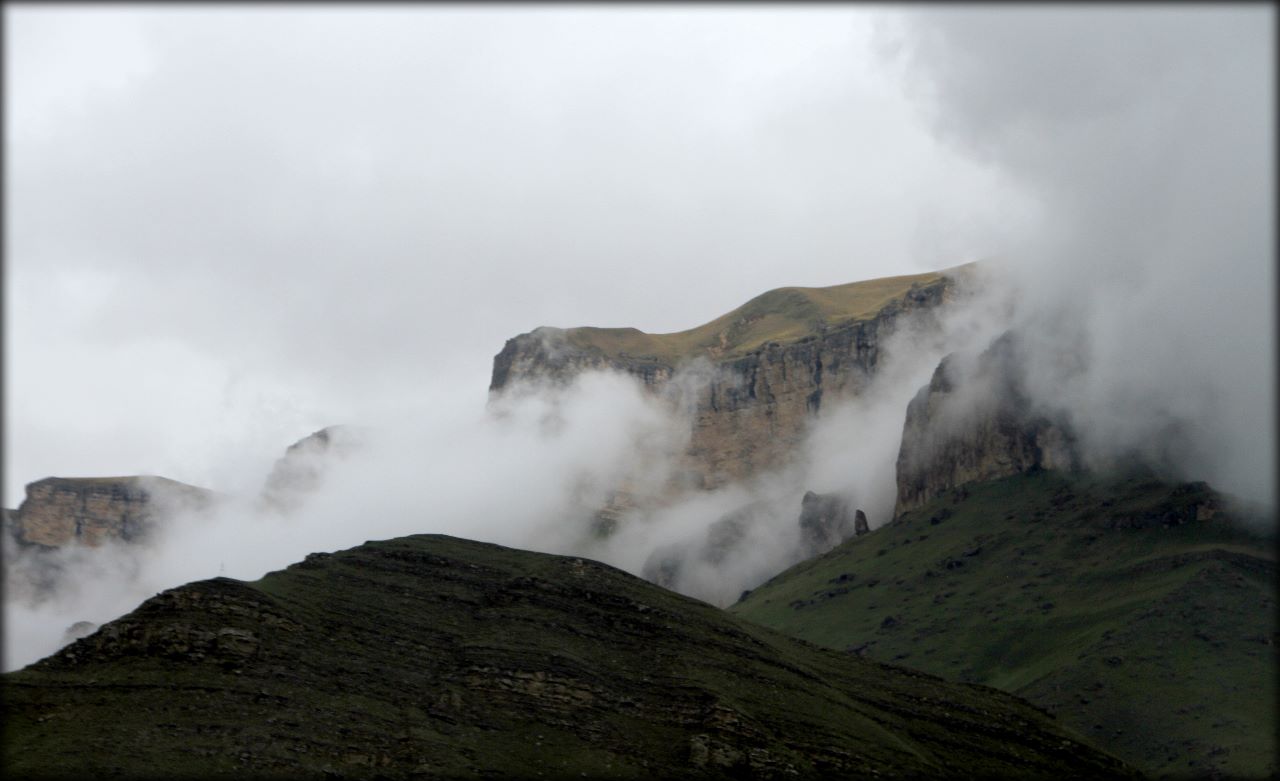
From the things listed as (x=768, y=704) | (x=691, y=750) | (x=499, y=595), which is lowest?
(x=691, y=750)

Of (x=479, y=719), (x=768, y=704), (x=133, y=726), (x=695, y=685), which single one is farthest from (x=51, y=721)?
(x=768, y=704)

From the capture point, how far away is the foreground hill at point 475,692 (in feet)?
356

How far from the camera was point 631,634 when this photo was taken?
158125mm

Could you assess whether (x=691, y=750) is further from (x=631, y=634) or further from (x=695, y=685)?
(x=631, y=634)

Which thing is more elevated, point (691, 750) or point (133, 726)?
point (691, 750)

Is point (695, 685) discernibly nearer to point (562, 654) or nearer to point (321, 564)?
point (562, 654)

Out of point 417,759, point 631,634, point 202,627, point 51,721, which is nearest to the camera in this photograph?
point 51,721

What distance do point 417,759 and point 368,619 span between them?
107 ft

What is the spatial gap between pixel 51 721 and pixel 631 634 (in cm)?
7309

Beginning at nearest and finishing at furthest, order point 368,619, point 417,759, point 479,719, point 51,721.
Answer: point 51,721 → point 417,759 → point 479,719 → point 368,619

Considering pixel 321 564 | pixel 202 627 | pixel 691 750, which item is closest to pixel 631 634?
pixel 691 750

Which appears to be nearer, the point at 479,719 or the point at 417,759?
the point at 417,759

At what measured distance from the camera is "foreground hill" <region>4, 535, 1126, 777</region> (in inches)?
4274

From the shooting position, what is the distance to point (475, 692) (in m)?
136
